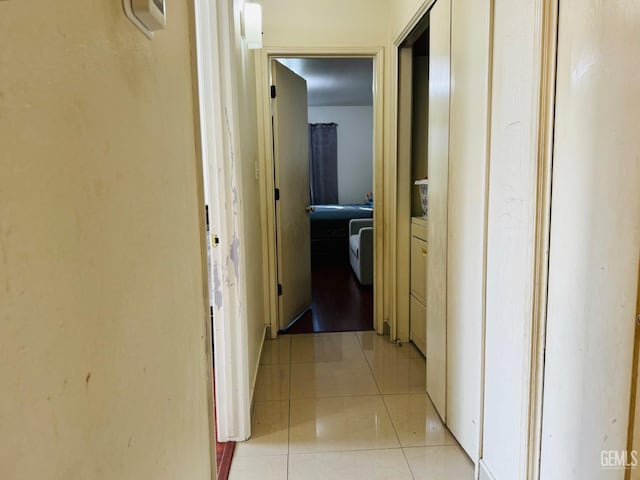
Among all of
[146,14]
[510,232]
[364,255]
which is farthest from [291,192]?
[146,14]

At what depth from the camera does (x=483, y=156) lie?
1.51 m

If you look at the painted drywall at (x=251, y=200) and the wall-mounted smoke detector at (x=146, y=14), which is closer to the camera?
→ the wall-mounted smoke detector at (x=146, y=14)

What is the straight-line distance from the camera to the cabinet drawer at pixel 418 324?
2.67 m

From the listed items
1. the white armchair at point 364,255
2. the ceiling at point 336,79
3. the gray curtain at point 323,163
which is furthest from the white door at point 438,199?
the gray curtain at point 323,163

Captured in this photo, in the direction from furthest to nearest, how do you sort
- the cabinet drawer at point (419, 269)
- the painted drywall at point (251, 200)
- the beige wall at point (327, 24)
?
the beige wall at point (327, 24), the cabinet drawer at point (419, 269), the painted drywall at point (251, 200)

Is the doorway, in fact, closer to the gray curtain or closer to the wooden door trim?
the gray curtain

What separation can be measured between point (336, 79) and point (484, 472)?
5055mm

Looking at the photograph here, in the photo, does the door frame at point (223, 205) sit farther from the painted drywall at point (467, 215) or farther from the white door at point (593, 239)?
the white door at point (593, 239)

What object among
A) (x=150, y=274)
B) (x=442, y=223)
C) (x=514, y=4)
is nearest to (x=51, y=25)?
(x=150, y=274)

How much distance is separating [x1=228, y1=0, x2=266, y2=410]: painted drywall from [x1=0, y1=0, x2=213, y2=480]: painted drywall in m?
1.09

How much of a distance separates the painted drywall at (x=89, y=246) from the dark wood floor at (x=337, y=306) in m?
2.41

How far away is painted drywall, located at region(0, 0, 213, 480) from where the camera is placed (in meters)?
0.40

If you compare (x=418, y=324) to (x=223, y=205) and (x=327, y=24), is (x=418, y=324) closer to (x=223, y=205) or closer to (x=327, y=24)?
(x=223, y=205)

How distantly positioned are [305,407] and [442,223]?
115 centimetres
